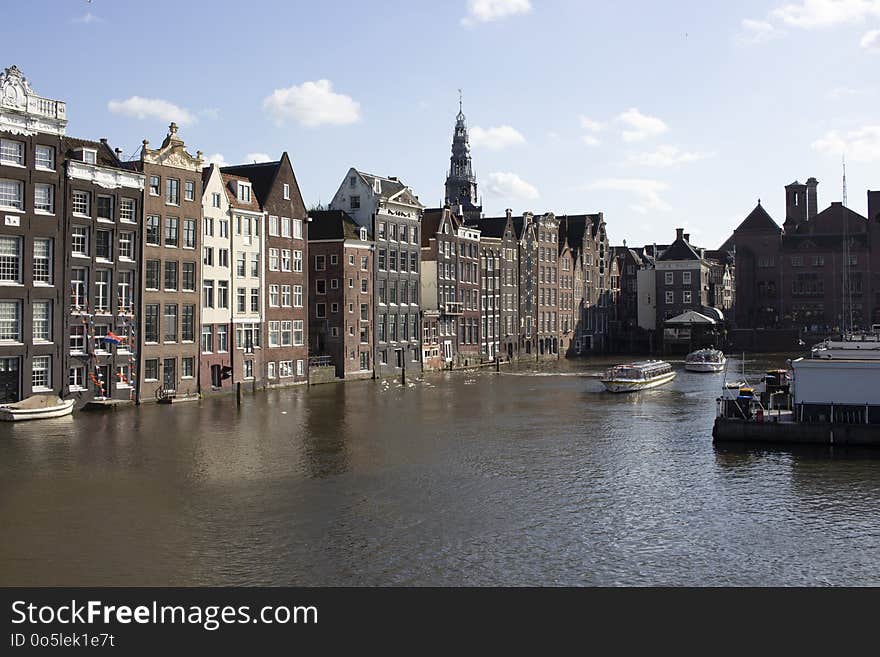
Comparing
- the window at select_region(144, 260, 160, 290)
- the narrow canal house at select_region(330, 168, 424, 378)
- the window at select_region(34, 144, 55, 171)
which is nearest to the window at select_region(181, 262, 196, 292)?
the window at select_region(144, 260, 160, 290)

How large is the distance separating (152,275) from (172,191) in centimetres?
704

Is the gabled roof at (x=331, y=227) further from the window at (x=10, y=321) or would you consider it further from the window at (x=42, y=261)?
the window at (x=10, y=321)

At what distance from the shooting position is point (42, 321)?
62.5 m

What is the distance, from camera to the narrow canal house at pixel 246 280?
263 feet

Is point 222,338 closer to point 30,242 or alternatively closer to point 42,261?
point 42,261

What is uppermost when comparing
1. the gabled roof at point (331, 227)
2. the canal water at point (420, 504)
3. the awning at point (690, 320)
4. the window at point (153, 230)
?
the gabled roof at point (331, 227)

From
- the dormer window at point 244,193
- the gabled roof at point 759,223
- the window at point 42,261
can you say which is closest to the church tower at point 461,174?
the gabled roof at point 759,223

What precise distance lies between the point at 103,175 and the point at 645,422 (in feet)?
132

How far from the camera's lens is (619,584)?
26.3 metres

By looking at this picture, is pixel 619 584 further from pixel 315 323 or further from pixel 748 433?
pixel 315 323

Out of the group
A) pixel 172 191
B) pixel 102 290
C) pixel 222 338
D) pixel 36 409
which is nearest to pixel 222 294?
pixel 222 338

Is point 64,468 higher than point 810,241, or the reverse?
point 810,241

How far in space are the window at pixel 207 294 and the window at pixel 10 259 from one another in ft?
57.1
